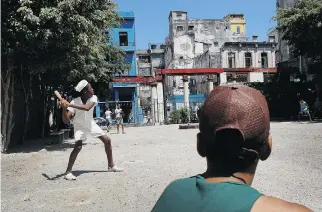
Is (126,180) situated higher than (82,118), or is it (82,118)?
(82,118)

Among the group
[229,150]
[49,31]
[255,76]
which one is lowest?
[229,150]

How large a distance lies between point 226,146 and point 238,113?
0.39 ft

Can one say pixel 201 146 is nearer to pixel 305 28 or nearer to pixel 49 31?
pixel 49 31

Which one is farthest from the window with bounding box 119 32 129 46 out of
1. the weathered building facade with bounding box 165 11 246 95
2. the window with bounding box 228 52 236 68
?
the window with bounding box 228 52 236 68

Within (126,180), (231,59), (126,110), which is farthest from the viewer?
(231,59)

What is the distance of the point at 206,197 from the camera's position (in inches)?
51.1

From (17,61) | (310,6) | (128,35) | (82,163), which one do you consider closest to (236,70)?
(128,35)

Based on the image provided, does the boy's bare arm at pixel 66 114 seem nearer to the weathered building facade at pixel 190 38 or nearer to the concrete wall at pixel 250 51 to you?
the concrete wall at pixel 250 51

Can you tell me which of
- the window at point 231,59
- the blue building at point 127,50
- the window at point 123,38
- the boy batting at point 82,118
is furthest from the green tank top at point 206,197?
the window at point 231,59

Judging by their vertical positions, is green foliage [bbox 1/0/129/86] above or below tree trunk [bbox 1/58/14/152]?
above

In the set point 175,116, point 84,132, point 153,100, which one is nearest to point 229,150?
point 84,132

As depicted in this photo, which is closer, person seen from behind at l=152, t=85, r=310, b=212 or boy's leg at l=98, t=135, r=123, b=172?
person seen from behind at l=152, t=85, r=310, b=212

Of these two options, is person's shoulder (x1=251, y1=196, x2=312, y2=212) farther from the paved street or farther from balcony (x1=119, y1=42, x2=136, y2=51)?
balcony (x1=119, y1=42, x2=136, y2=51)

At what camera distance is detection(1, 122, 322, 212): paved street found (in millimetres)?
5012
